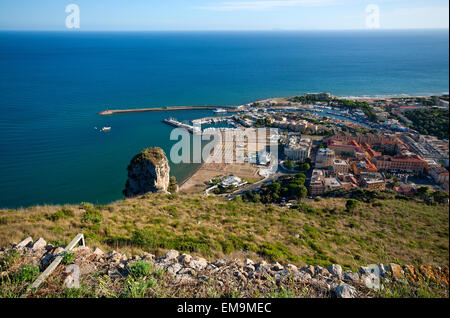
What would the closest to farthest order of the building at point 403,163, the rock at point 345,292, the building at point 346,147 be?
the rock at point 345,292
the building at point 403,163
the building at point 346,147

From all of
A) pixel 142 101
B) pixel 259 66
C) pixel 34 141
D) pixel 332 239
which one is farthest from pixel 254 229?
pixel 259 66

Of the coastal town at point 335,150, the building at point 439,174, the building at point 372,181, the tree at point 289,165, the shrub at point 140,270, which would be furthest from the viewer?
the tree at point 289,165

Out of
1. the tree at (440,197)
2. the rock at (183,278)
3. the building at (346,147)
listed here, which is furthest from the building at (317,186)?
the rock at (183,278)

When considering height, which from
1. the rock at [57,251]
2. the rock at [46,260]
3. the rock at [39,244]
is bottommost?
the rock at [39,244]

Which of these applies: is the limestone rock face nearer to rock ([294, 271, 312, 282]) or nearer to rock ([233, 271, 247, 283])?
rock ([233, 271, 247, 283])

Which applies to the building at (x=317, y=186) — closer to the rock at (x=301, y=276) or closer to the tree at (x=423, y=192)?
the tree at (x=423, y=192)
